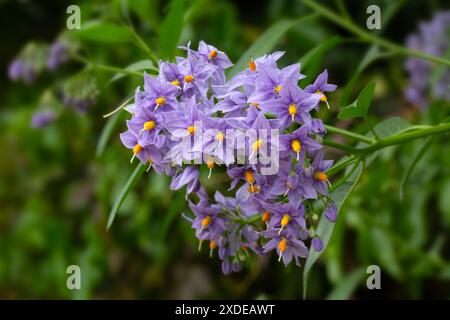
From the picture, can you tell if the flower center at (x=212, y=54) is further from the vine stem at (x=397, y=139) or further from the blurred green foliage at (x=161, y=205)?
the blurred green foliage at (x=161, y=205)

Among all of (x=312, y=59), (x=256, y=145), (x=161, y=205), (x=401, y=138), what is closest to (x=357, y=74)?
(x=312, y=59)

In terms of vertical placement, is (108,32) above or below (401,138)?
above

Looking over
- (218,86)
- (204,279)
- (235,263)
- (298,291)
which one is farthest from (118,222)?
(218,86)

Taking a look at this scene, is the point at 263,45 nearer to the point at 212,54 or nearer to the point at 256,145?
the point at 212,54

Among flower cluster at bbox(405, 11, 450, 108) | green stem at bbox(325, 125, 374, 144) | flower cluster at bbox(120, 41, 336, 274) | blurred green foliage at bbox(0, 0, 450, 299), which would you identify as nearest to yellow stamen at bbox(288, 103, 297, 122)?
flower cluster at bbox(120, 41, 336, 274)

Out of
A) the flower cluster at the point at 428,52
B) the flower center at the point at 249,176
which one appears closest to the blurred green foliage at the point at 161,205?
the flower cluster at the point at 428,52
